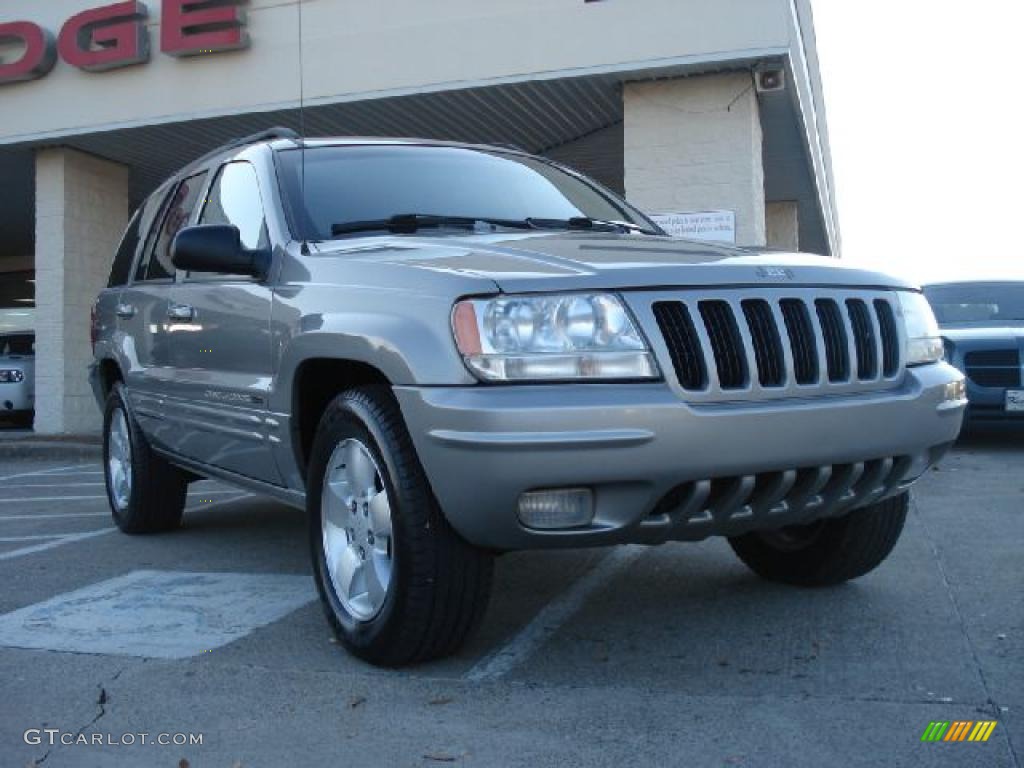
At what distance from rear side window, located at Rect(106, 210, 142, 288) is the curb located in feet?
18.6

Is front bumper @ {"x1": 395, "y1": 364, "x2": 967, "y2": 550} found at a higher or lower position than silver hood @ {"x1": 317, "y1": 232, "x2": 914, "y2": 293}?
lower

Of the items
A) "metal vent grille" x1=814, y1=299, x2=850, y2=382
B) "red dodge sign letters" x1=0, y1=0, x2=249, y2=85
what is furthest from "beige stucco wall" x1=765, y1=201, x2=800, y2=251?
"metal vent grille" x1=814, y1=299, x2=850, y2=382

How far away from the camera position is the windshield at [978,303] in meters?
10.3

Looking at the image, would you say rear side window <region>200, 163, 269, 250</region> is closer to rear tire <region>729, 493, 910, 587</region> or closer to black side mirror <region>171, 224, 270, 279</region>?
black side mirror <region>171, 224, 270, 279</region>

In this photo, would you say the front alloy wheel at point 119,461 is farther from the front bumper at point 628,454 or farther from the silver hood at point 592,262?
the front bumper at point 628,454

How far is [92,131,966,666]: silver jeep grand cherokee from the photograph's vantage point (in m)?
2.91

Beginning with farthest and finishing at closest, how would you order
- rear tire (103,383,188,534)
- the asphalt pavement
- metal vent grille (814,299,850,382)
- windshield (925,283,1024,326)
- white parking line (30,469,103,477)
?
windshield (925,283,1024,326) < white parking line (30,469,103,477) < rear tire (103,383,188,534) < metal vent grille (814,299,850,382) < the asphalt pavement

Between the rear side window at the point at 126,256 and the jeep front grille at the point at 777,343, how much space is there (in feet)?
12.7

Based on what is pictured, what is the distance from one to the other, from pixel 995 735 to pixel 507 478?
1326 mm

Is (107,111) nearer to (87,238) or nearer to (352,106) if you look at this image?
(87,238)

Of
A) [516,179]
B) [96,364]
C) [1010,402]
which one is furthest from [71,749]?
[1010,402]

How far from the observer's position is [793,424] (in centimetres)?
304

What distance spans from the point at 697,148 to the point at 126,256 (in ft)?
20.0

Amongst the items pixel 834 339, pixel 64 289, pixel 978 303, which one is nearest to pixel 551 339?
pixel 834 339
